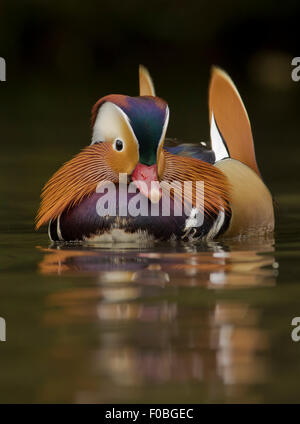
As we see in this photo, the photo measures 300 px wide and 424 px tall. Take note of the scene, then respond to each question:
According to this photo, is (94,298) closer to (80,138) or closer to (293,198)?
(293,198)

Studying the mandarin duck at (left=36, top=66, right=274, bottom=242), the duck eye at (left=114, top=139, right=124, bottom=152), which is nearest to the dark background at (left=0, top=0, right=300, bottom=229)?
the mandarin duck at (left=36, top=66, right=274, bottom=242)

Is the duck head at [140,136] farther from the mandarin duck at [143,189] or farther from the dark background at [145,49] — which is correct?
the dark background at [145,49]

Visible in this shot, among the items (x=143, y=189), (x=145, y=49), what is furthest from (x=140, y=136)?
(x=145, y=49)

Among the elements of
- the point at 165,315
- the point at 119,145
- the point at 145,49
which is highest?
the point at 145,49

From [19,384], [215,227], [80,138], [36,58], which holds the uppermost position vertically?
[36,58]

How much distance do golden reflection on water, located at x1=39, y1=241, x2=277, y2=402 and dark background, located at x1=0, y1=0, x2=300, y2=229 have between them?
928 cm

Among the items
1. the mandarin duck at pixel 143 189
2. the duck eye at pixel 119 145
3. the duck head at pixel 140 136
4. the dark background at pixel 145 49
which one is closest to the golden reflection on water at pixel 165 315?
the mandarin duck at pixel 143 189

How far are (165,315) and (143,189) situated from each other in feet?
4.63

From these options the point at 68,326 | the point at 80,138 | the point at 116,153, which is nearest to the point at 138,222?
the point at 116,153

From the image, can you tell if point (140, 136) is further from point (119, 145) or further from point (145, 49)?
point (145, 49)

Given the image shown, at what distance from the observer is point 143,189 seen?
624 cm

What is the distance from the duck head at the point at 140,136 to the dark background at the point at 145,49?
349 inches

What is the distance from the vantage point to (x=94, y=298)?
205 inches

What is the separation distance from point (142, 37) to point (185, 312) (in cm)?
1646
